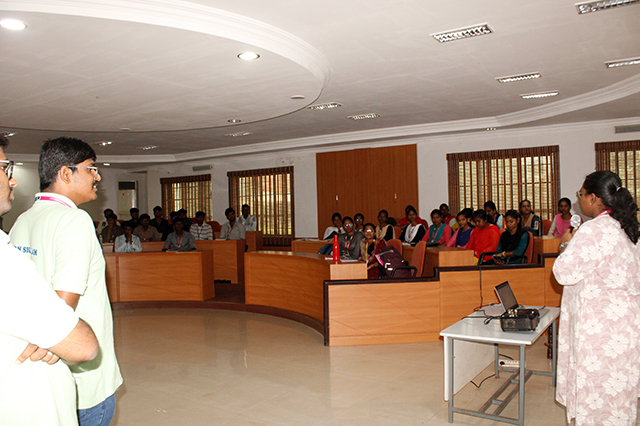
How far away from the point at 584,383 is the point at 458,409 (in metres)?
1.01

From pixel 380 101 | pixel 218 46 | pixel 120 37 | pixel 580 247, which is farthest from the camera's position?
pixel 380 101

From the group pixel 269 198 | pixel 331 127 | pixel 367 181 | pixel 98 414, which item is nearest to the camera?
pixel 98 414

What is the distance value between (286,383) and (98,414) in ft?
9.10

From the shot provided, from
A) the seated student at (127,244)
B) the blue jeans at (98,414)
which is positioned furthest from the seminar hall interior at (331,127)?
the blue jeans at (98,414)

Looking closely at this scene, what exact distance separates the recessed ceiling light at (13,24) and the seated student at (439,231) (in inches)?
259

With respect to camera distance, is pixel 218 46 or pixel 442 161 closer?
pixel 218 46

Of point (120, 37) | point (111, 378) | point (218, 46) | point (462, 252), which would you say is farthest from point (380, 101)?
point (111, 378)

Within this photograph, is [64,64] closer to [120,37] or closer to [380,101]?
[120,37]

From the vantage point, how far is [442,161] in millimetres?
10422

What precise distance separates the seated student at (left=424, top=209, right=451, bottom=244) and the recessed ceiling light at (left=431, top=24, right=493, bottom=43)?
413 cm

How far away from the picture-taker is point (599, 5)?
4012 millimetres

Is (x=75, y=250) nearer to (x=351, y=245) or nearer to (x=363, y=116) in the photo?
(x=351, y=245)

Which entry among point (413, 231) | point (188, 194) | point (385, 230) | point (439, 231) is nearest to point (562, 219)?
point (439, 231)

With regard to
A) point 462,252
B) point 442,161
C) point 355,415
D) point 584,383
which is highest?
point 442,161
